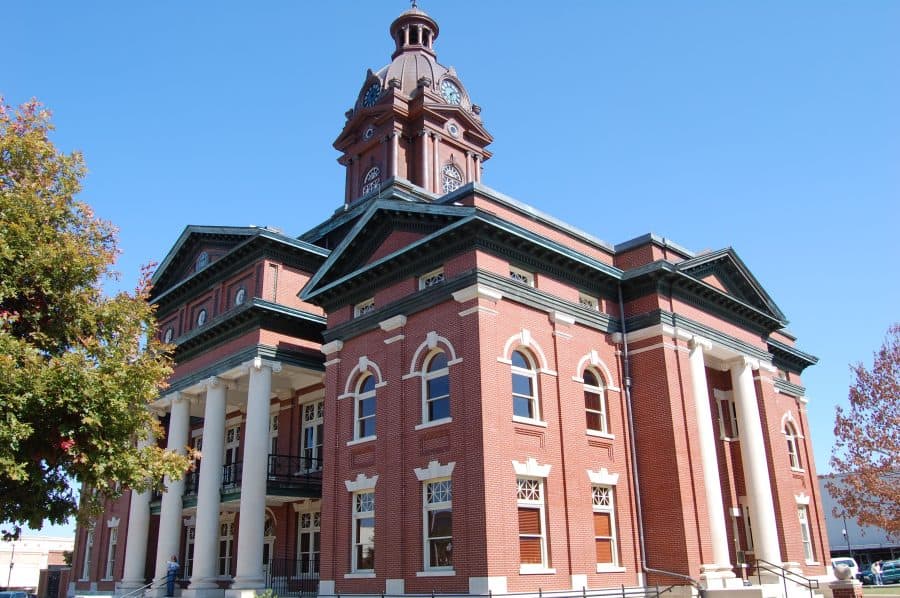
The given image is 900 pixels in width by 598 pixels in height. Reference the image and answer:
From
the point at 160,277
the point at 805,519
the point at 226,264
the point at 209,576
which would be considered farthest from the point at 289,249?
the point at 805,519

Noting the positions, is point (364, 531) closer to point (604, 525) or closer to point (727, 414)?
point (604, 525)

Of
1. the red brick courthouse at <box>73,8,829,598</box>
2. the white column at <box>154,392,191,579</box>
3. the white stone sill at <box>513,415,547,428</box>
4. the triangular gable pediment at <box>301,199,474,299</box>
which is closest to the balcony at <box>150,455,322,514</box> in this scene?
the red brick courthouse at <box>73,8,829,598</box>

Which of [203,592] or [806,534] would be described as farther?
Result: [806,534]

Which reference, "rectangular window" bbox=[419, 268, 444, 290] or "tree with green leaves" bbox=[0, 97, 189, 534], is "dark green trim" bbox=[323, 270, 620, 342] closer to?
"rectangular window" bbox=[419, 268, 444, 290]

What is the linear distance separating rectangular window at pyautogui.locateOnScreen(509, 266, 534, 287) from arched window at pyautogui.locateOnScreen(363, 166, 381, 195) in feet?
68.5

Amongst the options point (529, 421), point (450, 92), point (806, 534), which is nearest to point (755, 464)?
point (806, 534)

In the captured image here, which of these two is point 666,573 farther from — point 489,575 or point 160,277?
point 160,277

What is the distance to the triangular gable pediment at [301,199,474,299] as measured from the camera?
24859 millimetres

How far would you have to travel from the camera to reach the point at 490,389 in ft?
71.3

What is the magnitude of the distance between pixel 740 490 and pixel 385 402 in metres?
13.9

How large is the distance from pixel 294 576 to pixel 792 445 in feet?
73.1

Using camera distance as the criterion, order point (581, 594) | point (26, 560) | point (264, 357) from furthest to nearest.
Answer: point (26, 560), point (264, 357), point (581, 594)

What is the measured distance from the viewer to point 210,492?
29844mm

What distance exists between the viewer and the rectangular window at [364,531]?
23.9m
